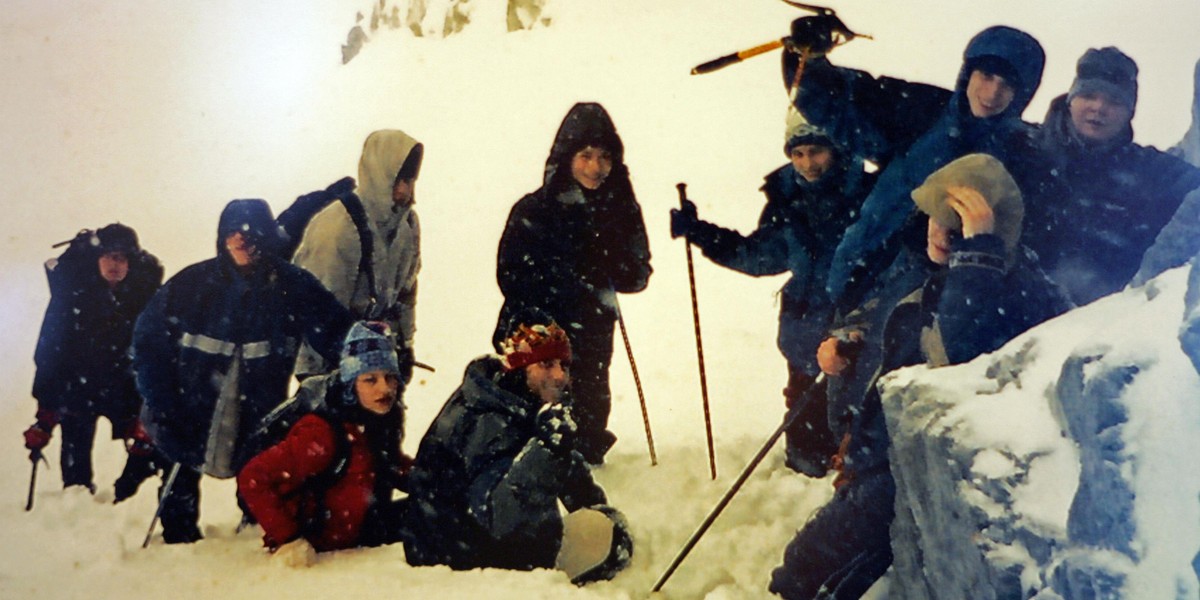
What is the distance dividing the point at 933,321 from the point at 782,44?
27.2 inches

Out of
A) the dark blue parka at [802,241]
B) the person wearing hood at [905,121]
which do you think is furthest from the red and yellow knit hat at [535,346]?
the person wearing hood at [905,121]

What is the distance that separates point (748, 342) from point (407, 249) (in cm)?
87

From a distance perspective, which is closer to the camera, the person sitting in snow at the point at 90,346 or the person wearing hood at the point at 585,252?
the person wearing hood at the point at 585,252

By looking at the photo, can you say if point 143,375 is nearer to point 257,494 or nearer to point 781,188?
point 257,494

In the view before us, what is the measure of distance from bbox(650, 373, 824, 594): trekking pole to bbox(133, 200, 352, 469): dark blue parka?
95 centimetres

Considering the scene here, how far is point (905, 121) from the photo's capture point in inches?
88.2

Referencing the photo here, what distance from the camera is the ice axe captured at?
7.57 feet

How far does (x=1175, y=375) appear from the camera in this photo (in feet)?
5.62

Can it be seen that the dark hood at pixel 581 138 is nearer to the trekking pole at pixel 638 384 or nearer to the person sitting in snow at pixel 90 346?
the trekking pole at pixel 638 384

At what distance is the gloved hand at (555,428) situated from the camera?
2338 millimetres

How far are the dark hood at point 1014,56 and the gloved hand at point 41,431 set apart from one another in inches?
94.1

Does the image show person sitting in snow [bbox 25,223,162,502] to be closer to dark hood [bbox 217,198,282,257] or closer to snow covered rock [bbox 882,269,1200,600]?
dark hood [bbox 217,198,282,257]

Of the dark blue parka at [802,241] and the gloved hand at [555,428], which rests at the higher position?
the dark blue parka at [802,241]

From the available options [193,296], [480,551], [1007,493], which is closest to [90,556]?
[193,296]
